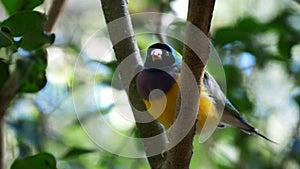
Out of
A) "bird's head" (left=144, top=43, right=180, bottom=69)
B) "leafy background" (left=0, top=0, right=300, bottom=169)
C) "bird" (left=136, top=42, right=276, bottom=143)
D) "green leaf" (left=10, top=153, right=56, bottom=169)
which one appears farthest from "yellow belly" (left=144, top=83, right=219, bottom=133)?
"green leaf" (left=10, top=153, right=56, bottom=169)

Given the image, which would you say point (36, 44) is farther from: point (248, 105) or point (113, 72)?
point (248, 105)

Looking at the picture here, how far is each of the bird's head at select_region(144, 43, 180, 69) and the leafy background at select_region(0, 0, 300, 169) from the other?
0.11m

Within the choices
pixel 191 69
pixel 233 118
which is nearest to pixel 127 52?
pixel 191 69

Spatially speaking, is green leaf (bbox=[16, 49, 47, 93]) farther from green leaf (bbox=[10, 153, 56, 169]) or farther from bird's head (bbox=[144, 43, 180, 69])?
bird's head (bbox=[144, 43, 180, 69])

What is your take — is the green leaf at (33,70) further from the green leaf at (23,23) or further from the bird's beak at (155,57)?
the bird's beak at (155,57)

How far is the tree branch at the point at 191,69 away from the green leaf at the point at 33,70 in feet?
1.10

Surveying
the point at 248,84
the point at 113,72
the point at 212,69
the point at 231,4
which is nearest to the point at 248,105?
the point at 248,84

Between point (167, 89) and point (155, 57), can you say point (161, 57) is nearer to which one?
point (155, 57)

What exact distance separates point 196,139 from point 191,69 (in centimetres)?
156

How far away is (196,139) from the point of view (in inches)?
113

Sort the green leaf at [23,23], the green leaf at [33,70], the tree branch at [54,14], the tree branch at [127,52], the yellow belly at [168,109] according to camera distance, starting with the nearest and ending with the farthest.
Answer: the green leaf at [33,70] < the green leaf at [23,23] < the tree branch at [127,52] < the yellow belly at [168,109] < the tree branch at [54,14]

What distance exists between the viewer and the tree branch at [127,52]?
1884 millimetres

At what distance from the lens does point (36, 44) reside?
1.59 metres

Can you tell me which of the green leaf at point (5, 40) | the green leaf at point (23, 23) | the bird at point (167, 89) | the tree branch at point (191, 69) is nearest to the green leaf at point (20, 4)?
the green leaf at point (23, 23)
